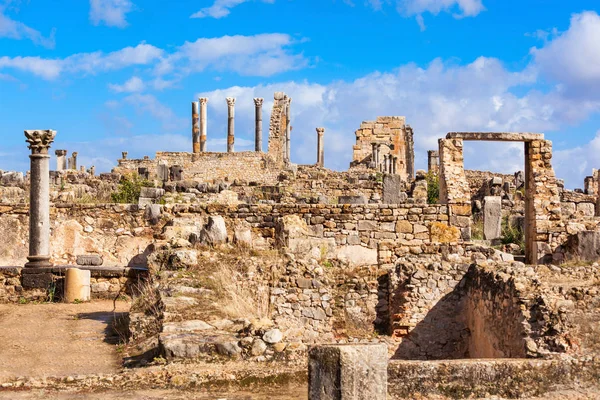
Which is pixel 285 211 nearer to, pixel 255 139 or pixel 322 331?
pixel 322 331

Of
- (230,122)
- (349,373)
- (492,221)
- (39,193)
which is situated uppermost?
(230,122)

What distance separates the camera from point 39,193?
45.0 feet

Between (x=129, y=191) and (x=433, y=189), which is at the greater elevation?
(x=433, y=189)

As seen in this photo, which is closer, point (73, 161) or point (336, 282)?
point (336, 282)

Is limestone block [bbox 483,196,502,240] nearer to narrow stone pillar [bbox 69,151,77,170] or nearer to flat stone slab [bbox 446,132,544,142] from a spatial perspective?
flat stone slab [bbox 446,132,544,142]

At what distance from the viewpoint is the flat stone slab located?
15.8 m

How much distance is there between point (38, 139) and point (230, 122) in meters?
29.6

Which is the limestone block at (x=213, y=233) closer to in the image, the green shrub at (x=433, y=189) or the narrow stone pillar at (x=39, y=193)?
the narrow stone pillar at (x=39, y=193)

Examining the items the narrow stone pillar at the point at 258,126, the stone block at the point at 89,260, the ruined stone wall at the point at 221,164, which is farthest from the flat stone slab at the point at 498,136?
the narrow stone pillar at the point at 258,126

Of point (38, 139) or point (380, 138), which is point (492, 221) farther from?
point (380, 138)

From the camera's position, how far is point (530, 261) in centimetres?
1563

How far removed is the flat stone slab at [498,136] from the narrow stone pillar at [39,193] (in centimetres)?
792

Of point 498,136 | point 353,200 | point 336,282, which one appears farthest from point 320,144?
point 336,282

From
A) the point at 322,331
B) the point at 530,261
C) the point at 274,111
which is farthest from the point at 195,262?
the point at 274,111
